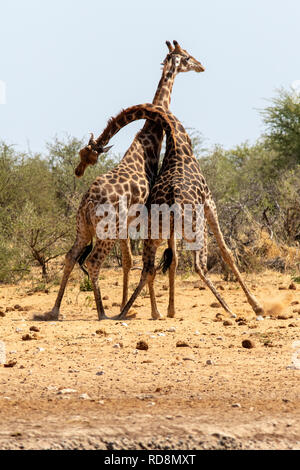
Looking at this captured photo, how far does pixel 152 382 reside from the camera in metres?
4.20

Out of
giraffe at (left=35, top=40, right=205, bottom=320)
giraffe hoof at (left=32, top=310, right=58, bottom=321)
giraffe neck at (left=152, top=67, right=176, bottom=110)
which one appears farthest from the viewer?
giraffe neck at (left=152, top=67, right=176, bottom=110)

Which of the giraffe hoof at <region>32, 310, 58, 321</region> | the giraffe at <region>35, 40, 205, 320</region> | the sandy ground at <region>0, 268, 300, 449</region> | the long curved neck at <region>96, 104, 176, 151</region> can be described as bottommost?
the sandy ground at <region>0, 268, 300, 449</region>

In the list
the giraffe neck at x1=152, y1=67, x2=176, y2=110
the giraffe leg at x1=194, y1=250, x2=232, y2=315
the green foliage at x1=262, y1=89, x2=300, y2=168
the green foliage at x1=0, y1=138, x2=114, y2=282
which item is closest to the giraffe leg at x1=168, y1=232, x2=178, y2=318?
the giraffe leg at x1=194, y1=250, x2=232, y2=315

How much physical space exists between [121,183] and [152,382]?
2.80 meters

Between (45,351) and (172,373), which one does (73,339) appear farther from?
→ (172,373)

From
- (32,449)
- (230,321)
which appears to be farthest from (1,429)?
(230,321)

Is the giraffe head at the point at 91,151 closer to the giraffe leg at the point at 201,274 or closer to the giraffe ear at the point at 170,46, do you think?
the giraffe leg at the point at 201,274

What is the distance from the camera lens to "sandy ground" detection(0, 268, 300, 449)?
123 inches

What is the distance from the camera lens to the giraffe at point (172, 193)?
6539 millimetres

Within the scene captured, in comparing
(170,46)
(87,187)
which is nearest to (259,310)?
(170,46)

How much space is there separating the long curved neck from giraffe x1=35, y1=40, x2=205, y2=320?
0.15 metres

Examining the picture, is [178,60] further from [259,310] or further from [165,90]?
[259,310]

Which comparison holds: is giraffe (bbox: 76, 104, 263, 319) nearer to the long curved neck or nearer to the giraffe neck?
the long curved neck

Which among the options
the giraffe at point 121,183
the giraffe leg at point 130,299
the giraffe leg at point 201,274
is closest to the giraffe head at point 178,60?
the giraffe at point 121,183
